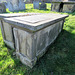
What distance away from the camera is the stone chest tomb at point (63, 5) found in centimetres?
743

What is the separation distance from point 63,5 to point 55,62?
7680mm

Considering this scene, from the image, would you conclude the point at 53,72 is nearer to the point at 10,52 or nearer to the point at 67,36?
the point at 10,52

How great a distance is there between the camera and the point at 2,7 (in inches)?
336

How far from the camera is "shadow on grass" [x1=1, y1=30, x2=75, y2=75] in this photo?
2.02 m

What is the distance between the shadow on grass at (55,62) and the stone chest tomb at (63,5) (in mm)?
5968

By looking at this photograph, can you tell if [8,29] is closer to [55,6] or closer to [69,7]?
[69,7]

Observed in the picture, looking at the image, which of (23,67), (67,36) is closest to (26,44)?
(23,67)

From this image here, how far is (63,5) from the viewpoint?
26.3 feet

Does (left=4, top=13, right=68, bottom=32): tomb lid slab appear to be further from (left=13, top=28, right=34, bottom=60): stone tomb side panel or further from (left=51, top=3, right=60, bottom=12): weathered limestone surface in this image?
(left=51, top=3, right=60, bottom=12): weathered limestone surface

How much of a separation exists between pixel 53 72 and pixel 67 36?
6.48ft

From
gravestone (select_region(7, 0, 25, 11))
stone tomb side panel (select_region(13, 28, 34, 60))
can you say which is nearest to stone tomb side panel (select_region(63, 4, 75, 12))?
gravestone (select_region(7, 0, 25, 11))

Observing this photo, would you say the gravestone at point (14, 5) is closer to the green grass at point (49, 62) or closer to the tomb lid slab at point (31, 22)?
the green grass at point (49, 62)

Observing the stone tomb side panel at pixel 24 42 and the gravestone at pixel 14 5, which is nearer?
the stone tomb side panel at pixel 24 42

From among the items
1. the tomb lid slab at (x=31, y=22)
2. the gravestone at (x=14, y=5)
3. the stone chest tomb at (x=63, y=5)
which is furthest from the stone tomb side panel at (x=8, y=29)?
the gravestone at (x=14, y=5)
